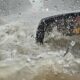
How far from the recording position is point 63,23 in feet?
19.5

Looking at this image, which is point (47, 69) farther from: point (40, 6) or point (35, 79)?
point (40, 6)

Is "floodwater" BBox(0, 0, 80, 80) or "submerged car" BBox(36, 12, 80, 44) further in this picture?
"submerged car" BBox(36, 12, 80, 44)

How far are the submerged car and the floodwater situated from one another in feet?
1.21

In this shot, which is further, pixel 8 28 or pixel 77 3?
pixel 77 3

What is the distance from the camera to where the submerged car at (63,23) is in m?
5.77

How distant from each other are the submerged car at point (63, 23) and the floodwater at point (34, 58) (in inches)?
14.5

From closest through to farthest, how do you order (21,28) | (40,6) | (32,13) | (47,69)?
(47,69)
(21,28)
(32,13)
(40,6)

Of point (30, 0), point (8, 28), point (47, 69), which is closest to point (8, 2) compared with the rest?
point (30, 0)

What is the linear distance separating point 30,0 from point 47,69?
784cm

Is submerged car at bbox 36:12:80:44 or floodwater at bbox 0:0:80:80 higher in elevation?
submerged car at bbox 36:12:80:44

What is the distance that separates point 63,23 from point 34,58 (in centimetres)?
92

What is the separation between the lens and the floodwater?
17.0 ft

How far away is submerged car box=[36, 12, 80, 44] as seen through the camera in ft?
18.9

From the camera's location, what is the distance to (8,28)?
7746 mm
